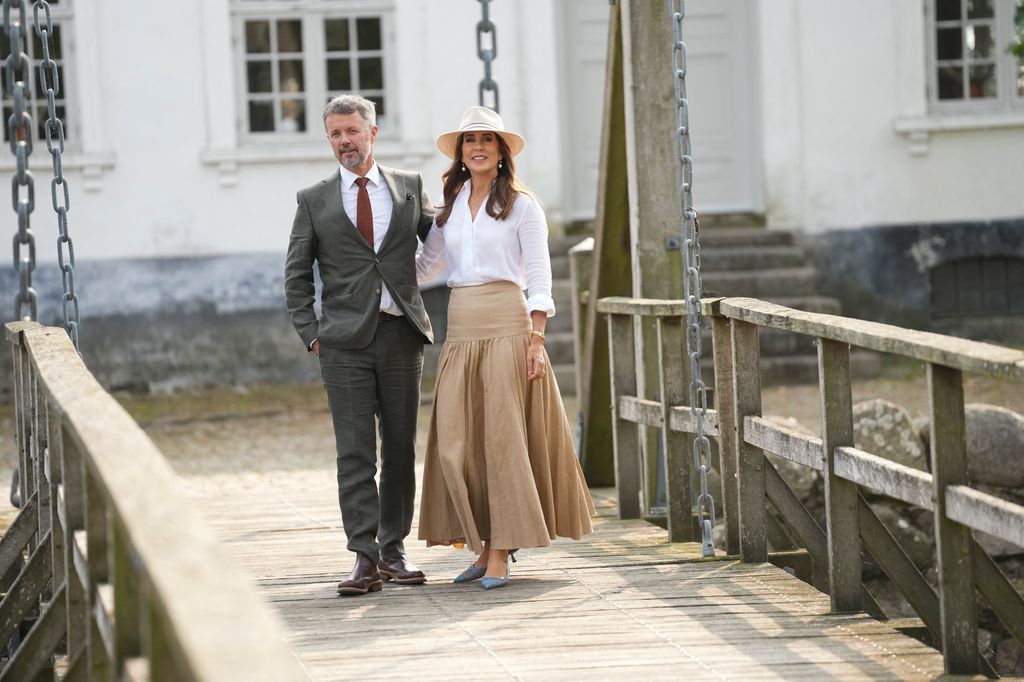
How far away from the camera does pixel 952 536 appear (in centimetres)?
427

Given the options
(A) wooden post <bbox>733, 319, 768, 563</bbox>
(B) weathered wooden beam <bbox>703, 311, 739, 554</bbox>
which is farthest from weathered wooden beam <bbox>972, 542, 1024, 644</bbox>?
(B) weathered wooden beam <bbox>703, 311, 739, 554</bbox>

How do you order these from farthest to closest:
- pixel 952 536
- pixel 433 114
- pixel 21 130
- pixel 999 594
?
pixel 433 114
pixel 21 130
pixel 999 594
pixel 952 536

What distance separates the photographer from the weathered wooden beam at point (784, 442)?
5.27 m

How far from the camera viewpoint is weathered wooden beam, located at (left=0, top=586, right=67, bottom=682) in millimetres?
5121

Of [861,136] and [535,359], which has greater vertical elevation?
[861,136]

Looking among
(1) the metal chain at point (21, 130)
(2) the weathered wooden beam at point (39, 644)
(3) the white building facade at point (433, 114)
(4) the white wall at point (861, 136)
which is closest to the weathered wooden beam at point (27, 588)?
(2) the weathered wooden beam at point (39, 644)

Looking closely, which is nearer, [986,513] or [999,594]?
[986,513]

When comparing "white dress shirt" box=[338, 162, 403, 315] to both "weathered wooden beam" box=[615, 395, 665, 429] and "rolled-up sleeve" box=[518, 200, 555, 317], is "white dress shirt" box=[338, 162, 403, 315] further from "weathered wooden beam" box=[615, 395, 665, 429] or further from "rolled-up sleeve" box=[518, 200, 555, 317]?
"weathered wooden beam" box=[615, 395, 665, 429]

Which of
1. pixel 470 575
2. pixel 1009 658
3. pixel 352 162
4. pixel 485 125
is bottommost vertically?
pixel 1009 658

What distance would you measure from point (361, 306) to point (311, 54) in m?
9.60

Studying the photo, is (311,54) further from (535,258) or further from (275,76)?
(535,258)

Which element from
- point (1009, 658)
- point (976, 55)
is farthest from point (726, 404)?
point (976, 55)

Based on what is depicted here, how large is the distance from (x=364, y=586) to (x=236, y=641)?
363cm

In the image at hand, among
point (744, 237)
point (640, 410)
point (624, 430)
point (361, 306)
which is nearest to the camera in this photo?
point (361, 306)
